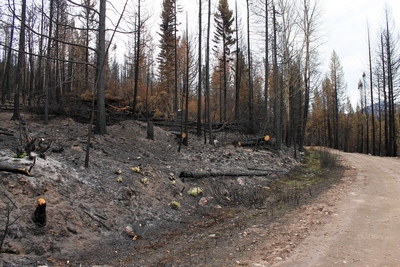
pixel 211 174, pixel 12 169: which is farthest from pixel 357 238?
pixel 12 169

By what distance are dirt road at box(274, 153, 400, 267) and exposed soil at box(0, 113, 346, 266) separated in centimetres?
26

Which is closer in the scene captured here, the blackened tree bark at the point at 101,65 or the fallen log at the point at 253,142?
the blackened tree bark at the point at 101,65

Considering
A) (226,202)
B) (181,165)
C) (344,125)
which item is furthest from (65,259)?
(344,125)

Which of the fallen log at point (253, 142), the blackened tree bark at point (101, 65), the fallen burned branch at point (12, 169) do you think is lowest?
the fallen burned branch at point (12, 169)

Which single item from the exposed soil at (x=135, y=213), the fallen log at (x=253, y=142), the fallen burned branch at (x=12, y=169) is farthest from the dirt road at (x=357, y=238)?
the fallen log at (x=253, y=142)

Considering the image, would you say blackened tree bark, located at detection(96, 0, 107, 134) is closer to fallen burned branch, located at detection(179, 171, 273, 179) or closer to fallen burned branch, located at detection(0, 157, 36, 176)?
fallen burned branch, located at detection(179, 171, 273, 179)

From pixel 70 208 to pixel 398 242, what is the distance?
6.05 metres

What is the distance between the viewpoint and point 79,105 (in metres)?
15.2

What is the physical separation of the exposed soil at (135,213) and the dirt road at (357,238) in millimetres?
264

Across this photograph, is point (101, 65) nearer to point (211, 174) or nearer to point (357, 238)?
point (211, 174)

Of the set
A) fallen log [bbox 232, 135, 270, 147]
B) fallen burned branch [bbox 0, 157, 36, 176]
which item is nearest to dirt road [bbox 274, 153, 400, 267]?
fallen burned branch [bbox 0, 157, 36, 176]

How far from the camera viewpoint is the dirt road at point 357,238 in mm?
3770

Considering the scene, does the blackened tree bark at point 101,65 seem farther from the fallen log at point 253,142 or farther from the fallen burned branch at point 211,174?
the fallen log at point 253,142

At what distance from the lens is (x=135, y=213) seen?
245 inches
